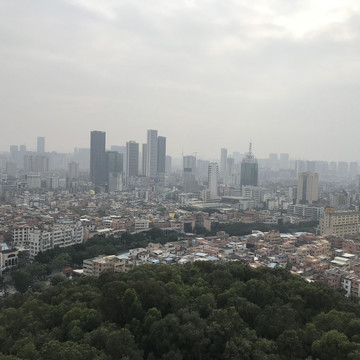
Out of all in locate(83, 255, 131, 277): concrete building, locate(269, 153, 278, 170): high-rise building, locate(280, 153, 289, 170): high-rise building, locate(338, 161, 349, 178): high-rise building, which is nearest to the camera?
locate(83, 255, 131, 277): concrete building

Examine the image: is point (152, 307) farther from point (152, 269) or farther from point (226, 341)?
point (152, 269)

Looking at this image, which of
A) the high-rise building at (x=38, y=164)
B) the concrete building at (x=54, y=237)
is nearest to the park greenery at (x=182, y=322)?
the concrete building at (x=54, y=237)

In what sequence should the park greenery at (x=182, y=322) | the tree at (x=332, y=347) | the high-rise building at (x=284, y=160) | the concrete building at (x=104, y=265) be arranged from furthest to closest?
the high-rise building at (x=284, y=160) < the concrete building at (x=104, y=265) < the park greenery at (x=182, y=322) < the tree at (x=332, y=347)

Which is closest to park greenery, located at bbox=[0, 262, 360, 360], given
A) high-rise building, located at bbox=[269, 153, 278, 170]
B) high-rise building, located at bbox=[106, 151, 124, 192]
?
high-rise building, located at bbox=[106, 151, 124, 192]

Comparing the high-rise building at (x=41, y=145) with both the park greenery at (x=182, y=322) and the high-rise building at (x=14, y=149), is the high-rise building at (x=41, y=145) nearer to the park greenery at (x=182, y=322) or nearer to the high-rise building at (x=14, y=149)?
the high-rise building at (x=14, y=149)

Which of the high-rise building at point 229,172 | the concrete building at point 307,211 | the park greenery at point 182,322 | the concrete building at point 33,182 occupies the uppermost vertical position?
the high-rise building at point 229,172

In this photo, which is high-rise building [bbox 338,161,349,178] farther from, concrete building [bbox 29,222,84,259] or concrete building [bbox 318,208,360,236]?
concrete building [bbox 29,222,84,259]
